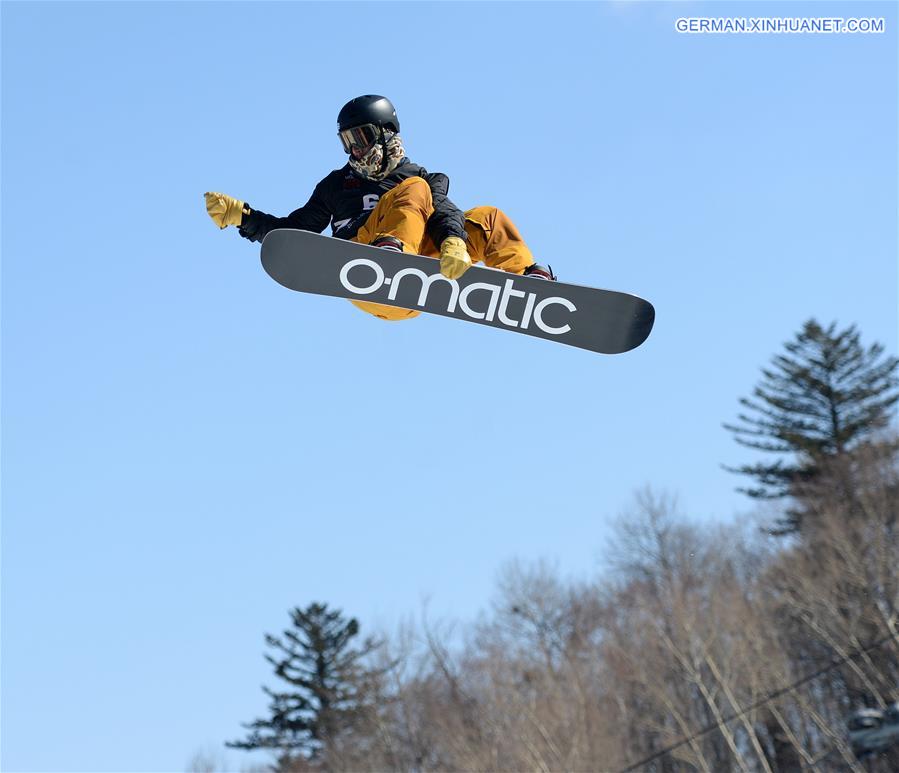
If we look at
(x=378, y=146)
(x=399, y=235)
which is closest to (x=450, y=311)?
(x=399, y=235)

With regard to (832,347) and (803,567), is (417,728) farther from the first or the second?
(832,347)

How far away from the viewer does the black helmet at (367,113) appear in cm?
575

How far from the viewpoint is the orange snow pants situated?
18.8ft

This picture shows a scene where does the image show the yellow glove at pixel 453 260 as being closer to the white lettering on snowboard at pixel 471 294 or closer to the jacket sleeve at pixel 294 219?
the white lettering on snowboard at pixel 471 294

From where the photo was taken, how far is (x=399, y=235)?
224 inches

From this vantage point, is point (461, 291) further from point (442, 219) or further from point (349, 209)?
point (349, 209)

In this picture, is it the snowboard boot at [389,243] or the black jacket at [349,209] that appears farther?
the black jacket at [349,209]

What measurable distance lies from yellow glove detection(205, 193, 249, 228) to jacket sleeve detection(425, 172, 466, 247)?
3.36 feet

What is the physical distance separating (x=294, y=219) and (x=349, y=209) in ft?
1.06

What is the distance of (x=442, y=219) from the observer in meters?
5.86

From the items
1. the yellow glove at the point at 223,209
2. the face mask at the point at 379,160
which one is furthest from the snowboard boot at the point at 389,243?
the yellow glove at the point at 223,209

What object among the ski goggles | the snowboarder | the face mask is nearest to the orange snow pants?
the snowboarder

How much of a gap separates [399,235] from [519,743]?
1023 inches

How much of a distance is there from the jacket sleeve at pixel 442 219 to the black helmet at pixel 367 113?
418 millimetres
